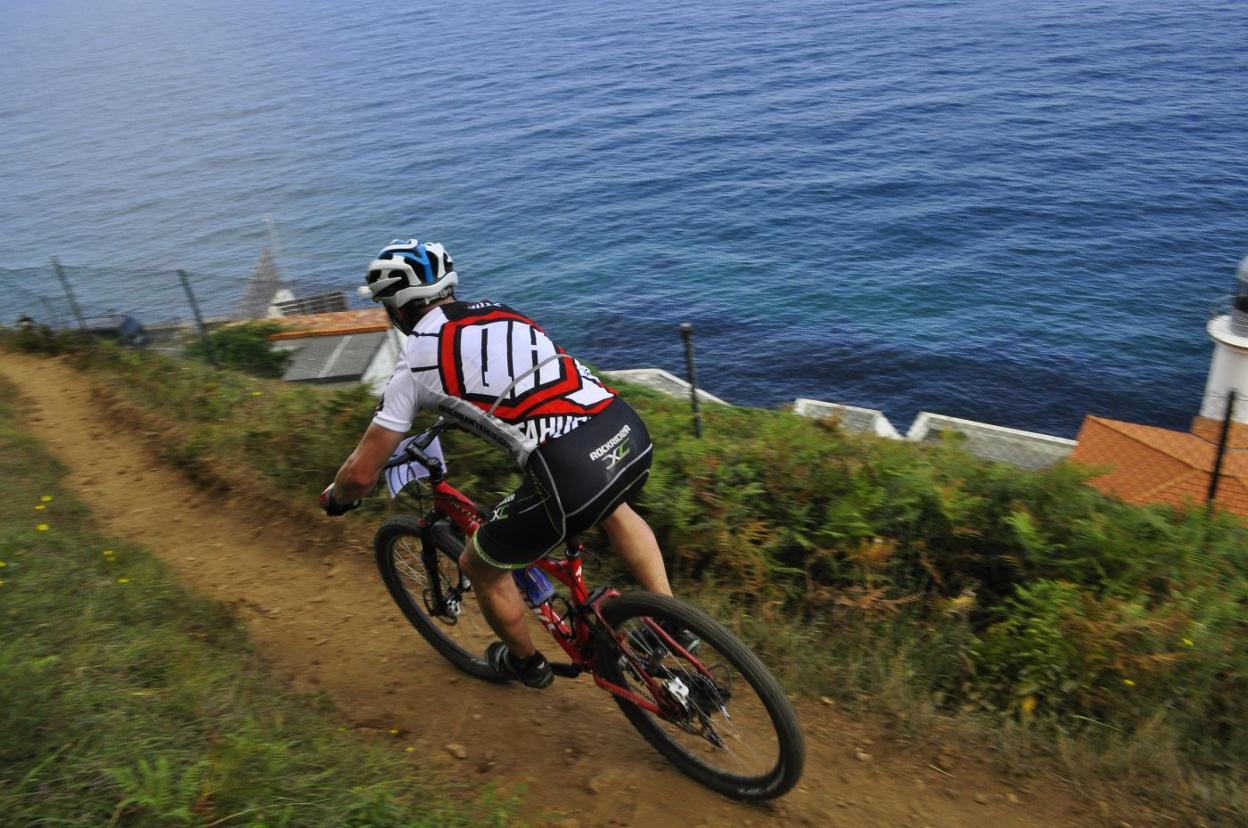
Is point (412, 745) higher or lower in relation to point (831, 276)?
higher

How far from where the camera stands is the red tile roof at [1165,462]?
9969 millimetres

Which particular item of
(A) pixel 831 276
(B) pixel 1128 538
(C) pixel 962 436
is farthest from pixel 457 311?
(A) pixel 831 276

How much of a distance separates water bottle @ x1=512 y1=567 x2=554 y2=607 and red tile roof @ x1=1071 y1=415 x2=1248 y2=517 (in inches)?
210

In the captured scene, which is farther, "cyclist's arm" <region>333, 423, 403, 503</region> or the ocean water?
the ocean water

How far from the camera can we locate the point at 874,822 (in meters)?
4.11

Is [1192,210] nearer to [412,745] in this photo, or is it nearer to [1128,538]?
[1128,538]

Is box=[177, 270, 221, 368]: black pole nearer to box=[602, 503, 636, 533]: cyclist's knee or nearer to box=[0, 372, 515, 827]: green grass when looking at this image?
box=[0, 372, 515, 827]: green grass

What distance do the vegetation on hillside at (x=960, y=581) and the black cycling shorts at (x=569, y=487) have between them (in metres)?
1.98

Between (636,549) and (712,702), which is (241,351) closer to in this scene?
(636,549)

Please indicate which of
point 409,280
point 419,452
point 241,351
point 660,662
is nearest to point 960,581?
point 660,662

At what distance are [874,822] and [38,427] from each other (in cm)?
978

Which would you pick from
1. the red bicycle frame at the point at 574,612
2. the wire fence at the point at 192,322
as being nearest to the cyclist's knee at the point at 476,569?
the red bicycle frame at the point at 574,612

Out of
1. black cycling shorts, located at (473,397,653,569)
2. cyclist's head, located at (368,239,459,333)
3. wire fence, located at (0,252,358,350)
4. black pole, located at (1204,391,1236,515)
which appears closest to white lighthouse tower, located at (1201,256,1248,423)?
black pole, located at (1204,391,1236,515)

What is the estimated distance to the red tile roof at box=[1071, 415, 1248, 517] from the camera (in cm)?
997
